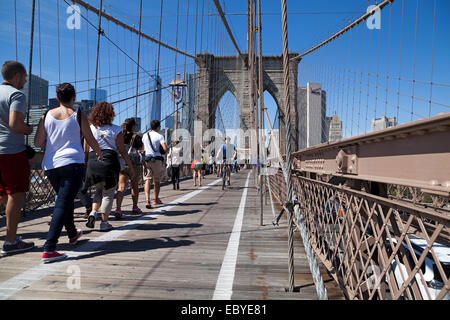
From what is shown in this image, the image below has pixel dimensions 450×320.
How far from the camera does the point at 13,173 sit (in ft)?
7.07

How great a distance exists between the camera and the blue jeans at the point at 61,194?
2068 millimetres

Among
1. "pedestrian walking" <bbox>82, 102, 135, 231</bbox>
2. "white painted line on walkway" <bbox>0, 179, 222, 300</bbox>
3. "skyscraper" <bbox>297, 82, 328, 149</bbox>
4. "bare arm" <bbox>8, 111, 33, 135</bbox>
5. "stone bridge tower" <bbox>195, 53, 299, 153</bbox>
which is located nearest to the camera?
"white painted line on walkway" <bbox>0, 179, 222, 300</bbox>

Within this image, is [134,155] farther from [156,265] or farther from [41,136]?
[156,265]

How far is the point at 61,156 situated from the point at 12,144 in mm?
354

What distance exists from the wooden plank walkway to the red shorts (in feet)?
1.53

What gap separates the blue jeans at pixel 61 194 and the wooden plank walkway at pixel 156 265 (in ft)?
0.58

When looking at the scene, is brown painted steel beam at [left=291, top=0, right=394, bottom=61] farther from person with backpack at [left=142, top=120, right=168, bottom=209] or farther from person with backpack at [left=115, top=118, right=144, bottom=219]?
person with backpack at [left=115, top=118, right=144, bottom=219]

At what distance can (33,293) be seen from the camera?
1598mm

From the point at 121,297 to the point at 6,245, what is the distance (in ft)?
3.88

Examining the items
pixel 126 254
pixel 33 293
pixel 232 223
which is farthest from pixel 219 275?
pixel 232 223

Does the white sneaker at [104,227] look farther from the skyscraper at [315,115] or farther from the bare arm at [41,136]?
the skyscraper at [315,115]

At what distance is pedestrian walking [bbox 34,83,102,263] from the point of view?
6.82 ft

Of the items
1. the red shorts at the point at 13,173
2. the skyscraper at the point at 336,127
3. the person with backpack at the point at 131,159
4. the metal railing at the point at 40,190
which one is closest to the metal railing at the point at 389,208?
the red shorts at the point at 13,173

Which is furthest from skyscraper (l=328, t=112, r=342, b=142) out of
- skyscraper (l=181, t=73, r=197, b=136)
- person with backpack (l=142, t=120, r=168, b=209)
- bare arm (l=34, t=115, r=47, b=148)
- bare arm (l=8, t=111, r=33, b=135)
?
bare arm (l=8, t=111, r=33, b=135)
